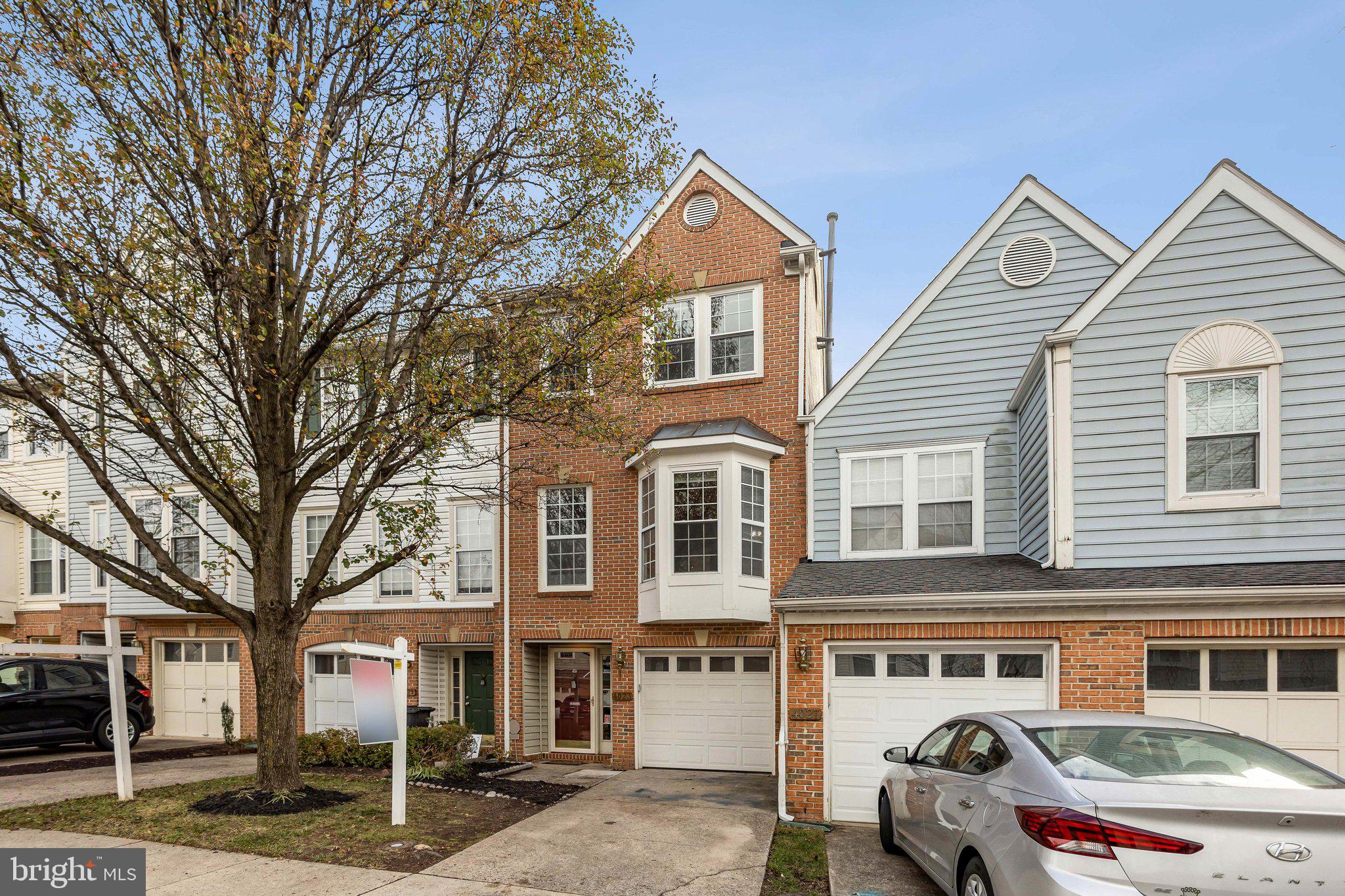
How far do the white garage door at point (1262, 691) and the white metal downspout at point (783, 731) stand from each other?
3797 mm

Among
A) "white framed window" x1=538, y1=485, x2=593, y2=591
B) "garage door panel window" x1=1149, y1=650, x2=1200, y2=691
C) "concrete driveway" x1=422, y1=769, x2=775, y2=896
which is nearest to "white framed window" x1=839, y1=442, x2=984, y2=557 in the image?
"garage door panel window" x1=1149, y1=650, x2=1200, y2=691

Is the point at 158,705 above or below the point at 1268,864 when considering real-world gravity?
below

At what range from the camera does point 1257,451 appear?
9.49 metres

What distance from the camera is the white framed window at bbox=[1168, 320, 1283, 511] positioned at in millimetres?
9438

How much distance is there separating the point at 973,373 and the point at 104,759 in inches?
584

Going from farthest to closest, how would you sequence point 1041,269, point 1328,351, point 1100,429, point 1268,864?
point 1041,269 → point 1100,429 → point 1328,351 → point 1268,864

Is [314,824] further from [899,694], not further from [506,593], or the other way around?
[899,694]

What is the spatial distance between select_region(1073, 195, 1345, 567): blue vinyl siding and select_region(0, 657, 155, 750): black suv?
48.0 feet

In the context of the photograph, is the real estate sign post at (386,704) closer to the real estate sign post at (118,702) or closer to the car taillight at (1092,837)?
the real estate sign post at (118,702)

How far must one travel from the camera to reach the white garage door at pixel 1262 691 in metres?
8.42

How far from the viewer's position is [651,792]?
1132cm

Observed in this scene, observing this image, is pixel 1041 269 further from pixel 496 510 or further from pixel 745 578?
pixel 496 510

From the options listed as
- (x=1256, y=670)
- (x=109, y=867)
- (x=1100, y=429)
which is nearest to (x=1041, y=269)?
(x=1100, y=429)

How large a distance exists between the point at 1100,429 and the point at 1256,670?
9.79 feet
